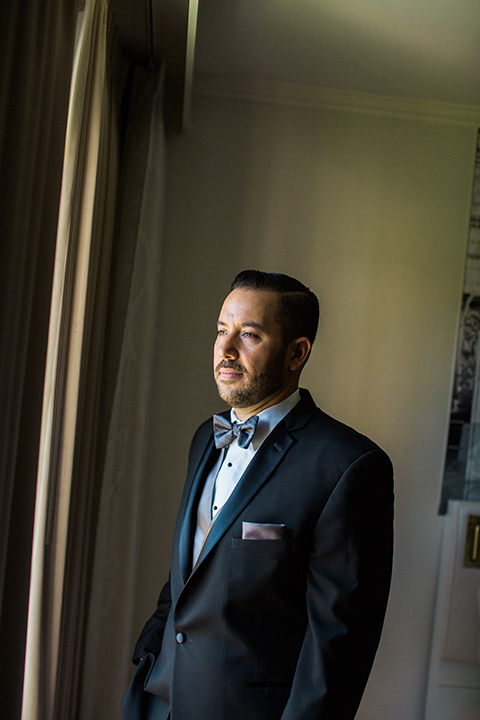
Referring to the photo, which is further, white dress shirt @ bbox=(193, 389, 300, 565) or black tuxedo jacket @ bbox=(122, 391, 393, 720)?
white dress shirt @ bbox=(193, 389, 300, 565)

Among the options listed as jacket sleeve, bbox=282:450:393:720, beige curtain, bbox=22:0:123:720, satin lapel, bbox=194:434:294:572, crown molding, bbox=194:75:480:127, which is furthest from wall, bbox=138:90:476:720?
jacket sleeve, bbox=282:450:393:720

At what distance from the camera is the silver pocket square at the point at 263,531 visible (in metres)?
1.31

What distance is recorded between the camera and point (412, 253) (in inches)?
108

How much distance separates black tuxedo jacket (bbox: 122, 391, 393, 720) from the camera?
1.26 m

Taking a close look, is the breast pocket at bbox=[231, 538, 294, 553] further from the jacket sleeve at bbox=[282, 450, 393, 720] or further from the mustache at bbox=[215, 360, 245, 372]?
the mustache at bbox=[215, 360, 245, 372]

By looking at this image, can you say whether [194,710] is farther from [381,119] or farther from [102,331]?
[381,119]

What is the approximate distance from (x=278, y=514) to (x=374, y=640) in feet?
1.20

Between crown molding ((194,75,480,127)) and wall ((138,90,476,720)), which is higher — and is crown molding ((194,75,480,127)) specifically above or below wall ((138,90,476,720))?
above

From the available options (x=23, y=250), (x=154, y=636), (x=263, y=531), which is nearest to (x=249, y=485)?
(x=263, y=531)

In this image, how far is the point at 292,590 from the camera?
134 cm

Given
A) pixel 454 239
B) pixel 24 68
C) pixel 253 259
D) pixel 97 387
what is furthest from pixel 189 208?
pixel 24 68

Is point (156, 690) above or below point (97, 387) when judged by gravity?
below

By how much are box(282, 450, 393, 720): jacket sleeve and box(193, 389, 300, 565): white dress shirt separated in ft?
0.86

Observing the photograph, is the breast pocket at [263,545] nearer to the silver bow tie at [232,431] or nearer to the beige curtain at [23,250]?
the silver bow tie at [232,431]
